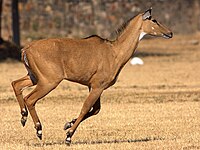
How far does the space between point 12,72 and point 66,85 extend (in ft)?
17.1

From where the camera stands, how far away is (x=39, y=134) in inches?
563

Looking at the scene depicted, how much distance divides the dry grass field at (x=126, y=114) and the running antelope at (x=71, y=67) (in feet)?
2.00

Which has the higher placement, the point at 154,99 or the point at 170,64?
the point at 154,99

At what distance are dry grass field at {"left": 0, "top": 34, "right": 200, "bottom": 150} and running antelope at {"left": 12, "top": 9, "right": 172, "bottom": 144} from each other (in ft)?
2.00

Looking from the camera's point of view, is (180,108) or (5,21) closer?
(180,108)

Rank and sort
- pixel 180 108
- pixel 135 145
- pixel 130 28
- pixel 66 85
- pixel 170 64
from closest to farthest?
1. pixel 135 145
2. pixel 130 28
3. pixel 180 108
4. pixel 66 85
5. pixel 170 64

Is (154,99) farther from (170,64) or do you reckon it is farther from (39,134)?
(170,64)

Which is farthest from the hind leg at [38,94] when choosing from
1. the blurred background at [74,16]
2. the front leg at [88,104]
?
the blurred background at [74,16]

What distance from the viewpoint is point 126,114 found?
60.7 ft

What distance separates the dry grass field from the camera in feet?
47.1

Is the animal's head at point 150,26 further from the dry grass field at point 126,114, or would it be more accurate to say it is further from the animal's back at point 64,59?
the dry grass field at point 126,114

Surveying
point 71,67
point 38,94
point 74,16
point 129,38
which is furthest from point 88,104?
point 74,16

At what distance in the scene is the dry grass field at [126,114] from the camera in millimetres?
14367

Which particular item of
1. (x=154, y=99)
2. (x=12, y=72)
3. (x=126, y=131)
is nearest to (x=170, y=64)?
(x=12, y=72)
